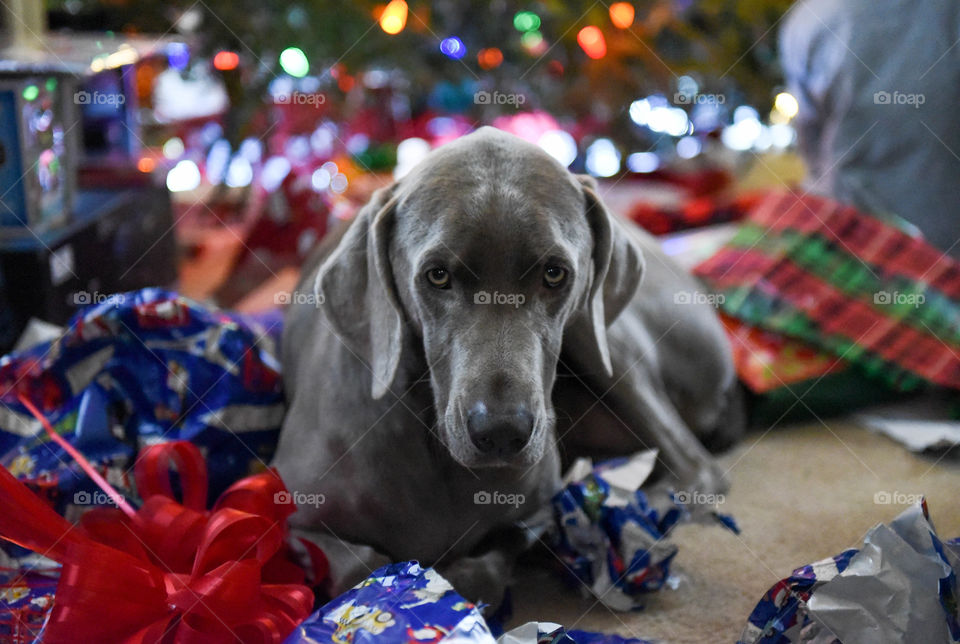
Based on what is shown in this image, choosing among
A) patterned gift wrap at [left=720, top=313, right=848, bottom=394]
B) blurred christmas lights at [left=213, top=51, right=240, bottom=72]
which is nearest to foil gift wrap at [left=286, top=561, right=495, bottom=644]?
patterned gift wrap at [left=720, top=313, right=848, bottom=394]

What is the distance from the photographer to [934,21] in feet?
7.91

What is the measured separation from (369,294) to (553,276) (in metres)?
0.31

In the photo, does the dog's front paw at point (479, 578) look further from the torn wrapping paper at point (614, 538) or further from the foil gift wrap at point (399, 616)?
the foil gift wrap at point (399, 616)

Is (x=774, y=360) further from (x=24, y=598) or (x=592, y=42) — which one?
(x=24, y=598)

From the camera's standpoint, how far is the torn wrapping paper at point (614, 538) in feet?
4.85

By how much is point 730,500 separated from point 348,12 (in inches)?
66.7

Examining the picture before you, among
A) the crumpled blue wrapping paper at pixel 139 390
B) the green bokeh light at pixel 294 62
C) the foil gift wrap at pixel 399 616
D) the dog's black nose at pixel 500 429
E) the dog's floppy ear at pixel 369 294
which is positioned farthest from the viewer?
the green bokeh light at pixel 294 62

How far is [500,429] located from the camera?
1.25 metres

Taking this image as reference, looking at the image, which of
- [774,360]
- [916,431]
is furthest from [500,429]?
[916,431]

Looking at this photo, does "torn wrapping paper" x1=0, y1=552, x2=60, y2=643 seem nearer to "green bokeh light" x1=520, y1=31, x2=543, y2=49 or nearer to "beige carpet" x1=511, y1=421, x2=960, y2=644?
"beige carpet" x1=511, y1=421, x2=960, y2=644

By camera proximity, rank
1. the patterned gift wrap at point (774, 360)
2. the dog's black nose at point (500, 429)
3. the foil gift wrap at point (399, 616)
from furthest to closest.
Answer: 1. the patterned gift wrap at point (774, 360)
2. the dog's black nose at point (500, 429)
3. the foil gift wrap at point (399, 616)

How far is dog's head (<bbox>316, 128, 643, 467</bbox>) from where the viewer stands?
1286 millimetres

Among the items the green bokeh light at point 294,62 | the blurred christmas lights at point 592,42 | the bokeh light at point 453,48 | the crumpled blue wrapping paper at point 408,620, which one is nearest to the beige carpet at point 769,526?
the crumpled blue wrapping paper at point 408,620

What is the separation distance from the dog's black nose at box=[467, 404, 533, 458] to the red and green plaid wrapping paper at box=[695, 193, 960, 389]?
1164mm
